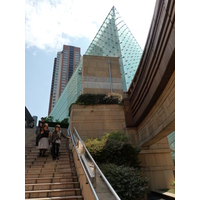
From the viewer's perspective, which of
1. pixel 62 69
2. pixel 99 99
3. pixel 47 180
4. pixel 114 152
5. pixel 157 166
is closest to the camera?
pixel 47 180

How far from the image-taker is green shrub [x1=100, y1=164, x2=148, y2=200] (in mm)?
4539

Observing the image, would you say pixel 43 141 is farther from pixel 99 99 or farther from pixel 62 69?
pixel 62 69

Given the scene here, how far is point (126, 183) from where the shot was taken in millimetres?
4723

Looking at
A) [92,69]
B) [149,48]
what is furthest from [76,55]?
[149,48]

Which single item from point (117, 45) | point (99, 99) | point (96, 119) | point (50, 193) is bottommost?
point (50, 193)

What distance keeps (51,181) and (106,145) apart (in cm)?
270

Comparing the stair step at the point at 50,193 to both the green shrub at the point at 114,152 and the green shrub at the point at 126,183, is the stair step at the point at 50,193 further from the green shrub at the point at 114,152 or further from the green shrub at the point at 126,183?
the green shrub at the point at 114,152

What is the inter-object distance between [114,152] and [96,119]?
13.6ft

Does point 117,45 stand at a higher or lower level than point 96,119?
higher

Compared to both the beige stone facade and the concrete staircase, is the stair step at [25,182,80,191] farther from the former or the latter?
the beige stone facade

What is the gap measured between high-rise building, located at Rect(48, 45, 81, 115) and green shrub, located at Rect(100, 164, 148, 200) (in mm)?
80862

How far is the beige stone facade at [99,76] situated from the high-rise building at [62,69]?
71104mm

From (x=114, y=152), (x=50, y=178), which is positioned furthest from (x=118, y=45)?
(x=50, y=178)
